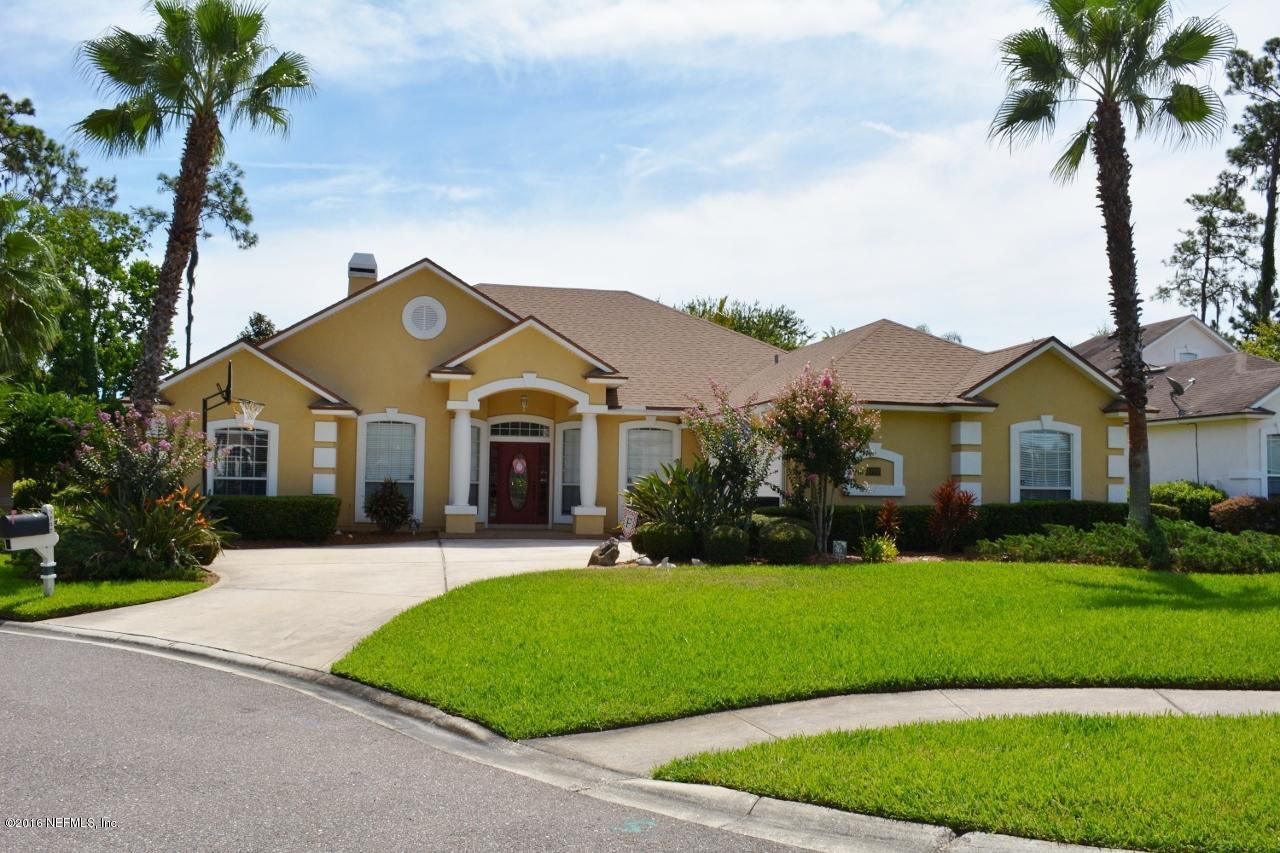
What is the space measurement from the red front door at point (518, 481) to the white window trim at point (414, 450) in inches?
88.3

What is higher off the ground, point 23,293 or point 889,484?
point 23,293

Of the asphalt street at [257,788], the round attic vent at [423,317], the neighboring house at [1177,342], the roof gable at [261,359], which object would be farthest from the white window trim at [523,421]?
the neighboring house at [1177,342]

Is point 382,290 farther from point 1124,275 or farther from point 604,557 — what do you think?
point 1124,275

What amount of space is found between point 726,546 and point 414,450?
10.0 meters

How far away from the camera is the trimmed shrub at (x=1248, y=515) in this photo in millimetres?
23609

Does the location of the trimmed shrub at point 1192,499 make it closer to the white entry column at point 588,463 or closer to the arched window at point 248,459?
the white entry column at point 588,463

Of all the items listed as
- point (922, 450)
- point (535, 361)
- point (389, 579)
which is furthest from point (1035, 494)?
point (389, 579)

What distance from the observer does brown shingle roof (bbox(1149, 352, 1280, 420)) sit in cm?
2677

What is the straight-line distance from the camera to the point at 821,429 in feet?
58.6

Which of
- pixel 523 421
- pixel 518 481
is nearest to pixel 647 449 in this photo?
pixel 523 421

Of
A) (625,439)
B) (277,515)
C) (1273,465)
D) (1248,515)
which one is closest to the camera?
(277,515)

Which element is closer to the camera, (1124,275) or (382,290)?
(1124,275)

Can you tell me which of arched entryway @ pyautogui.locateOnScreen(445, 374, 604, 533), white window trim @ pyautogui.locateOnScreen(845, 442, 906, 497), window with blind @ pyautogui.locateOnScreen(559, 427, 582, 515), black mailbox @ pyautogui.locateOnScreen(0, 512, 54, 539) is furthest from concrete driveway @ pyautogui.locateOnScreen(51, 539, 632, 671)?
white window trim @ pyautogui.locateOnScreen(845, 442, 906, 497)

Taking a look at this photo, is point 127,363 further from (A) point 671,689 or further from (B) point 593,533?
(A) point 671,689
